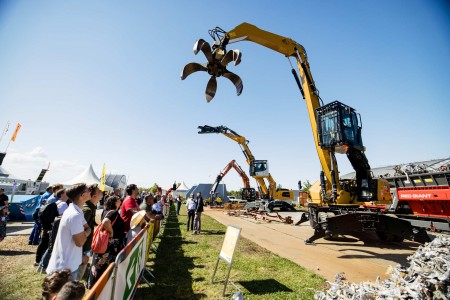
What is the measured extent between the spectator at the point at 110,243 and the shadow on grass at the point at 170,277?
116 cm

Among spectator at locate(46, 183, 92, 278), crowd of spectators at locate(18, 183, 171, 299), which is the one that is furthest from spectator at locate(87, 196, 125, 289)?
spectator at locate(46, 183, 92, 278)

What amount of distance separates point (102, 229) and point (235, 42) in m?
7.73

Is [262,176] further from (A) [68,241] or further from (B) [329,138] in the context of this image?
(A) [68,241]

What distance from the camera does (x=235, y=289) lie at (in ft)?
16.4

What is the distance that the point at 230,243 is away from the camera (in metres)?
5.03

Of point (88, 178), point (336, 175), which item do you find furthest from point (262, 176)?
point (88, 178)

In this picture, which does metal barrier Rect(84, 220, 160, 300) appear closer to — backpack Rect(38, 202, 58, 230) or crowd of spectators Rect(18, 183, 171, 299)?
crowd of spectators Rect(18, 183, 171, 299)

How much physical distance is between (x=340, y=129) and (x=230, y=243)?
21.8ft

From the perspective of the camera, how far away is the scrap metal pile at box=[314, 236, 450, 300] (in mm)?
3096

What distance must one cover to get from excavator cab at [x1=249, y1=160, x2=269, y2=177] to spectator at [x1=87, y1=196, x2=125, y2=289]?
2190 cm

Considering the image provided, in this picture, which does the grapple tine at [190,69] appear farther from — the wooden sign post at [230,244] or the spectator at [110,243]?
the wooden sign post at [230,244]

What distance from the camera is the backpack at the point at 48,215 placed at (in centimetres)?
555

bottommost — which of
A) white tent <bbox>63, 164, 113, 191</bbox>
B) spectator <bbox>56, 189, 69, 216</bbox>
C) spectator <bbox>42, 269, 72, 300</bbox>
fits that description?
spectator <bbox>42, 269, 72, 300</bbox>

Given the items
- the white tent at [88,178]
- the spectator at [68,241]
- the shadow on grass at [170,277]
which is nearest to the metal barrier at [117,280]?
the spectator at [68,241]
